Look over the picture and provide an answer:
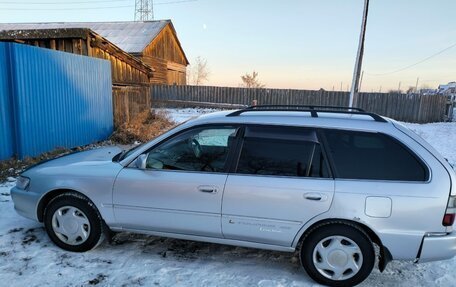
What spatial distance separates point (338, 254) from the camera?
3113mm

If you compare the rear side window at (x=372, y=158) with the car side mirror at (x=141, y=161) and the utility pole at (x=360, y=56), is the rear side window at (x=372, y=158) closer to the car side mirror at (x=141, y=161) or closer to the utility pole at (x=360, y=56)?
the car side mirror at (x=141, y=161)

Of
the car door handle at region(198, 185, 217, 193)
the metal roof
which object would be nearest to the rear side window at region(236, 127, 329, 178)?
the car door handle at region(198, 185, 217, 193)

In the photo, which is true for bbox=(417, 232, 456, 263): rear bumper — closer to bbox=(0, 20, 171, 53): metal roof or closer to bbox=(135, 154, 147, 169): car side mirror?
bbox=(135, 154, 147, 169): car side mirror

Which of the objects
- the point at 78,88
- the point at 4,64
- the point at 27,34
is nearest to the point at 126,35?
the point at 27,34

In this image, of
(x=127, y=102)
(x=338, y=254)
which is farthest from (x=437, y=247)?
(x=127, y=102)

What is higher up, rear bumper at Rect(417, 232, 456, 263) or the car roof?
the car roof

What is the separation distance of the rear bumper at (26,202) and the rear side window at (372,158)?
10.6 feet

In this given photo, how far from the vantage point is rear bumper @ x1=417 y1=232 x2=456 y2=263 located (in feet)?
9.62

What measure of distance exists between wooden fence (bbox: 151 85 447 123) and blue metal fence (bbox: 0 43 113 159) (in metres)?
11.8

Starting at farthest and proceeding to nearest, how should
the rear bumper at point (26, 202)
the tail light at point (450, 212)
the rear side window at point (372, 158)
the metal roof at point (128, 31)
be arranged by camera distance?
the metal roof at point (128, 31), the rear bumper at point (26, 202), the rear side window at point (372, 158), the tail light at point (450, 212)

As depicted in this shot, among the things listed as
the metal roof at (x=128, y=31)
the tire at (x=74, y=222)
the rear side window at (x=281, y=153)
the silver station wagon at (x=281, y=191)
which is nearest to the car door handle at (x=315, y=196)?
the silver station wagon at (x=281, y=191)

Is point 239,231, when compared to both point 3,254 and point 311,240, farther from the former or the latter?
point 3,254

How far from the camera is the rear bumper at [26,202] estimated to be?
378cm

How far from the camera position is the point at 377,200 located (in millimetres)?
2947
